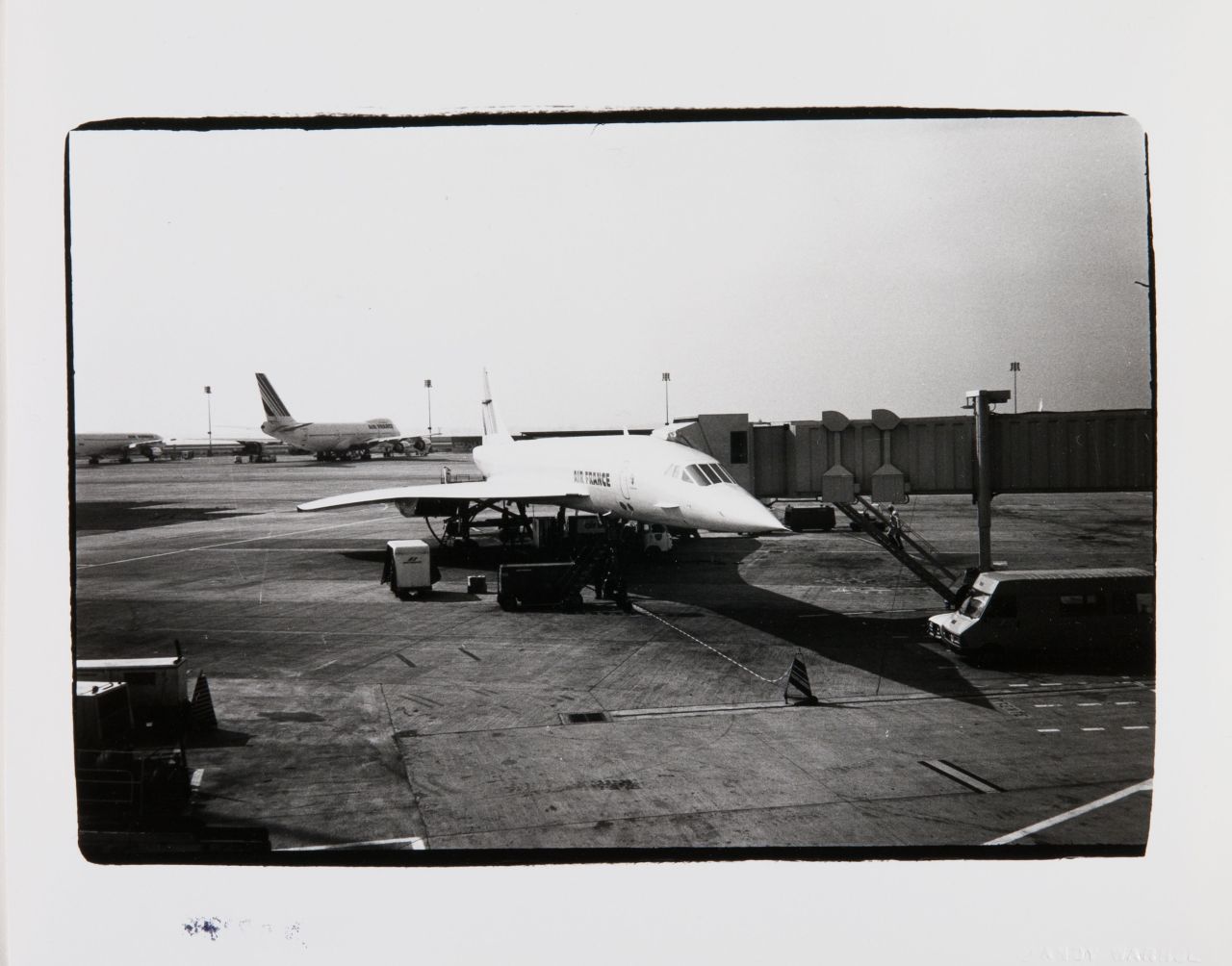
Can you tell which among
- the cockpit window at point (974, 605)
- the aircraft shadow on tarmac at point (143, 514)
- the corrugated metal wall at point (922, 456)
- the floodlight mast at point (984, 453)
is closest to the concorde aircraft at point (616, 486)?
the corrugated metal wall at point (922, 456)

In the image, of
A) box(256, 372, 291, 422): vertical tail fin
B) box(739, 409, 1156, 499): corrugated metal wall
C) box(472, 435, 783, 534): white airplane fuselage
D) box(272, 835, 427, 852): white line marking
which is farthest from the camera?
box(256, 372, 291, 422): vertical tail fin

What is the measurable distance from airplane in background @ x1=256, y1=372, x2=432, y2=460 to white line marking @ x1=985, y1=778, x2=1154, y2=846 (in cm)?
6057

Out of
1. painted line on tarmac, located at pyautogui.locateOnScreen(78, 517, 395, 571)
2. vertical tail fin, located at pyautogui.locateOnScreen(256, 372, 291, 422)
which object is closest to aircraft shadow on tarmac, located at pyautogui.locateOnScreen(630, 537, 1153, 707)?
painted line on tarmac, located at pyautogui.locateOnScreen(78, 517, 395, 571)

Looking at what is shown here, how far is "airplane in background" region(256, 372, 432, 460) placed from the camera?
6669cm

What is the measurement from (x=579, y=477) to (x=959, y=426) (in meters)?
13.9

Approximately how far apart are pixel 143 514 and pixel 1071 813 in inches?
1894

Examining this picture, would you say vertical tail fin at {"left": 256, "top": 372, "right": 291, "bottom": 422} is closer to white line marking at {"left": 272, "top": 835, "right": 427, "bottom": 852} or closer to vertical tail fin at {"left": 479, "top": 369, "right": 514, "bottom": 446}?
vertical tail fin at {"left": 479, "top": 369, "right": 514, "bottom": 446}

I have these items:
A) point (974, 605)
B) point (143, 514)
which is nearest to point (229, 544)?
point (143, 514)

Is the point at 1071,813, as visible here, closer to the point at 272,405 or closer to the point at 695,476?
the point at 695,476

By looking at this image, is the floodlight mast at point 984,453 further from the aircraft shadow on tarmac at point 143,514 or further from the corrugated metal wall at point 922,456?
the aircraft shadow on tarmac at point 143,514

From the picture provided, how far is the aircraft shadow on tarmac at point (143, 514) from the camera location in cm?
4334

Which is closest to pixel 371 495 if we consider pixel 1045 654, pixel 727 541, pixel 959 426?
pixel 727 541

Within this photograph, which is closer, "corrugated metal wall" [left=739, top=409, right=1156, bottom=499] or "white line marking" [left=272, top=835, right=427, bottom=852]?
"white line marking" [left=272, top=835, right=427, bottom=852]

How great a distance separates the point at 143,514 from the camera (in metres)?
46.9
